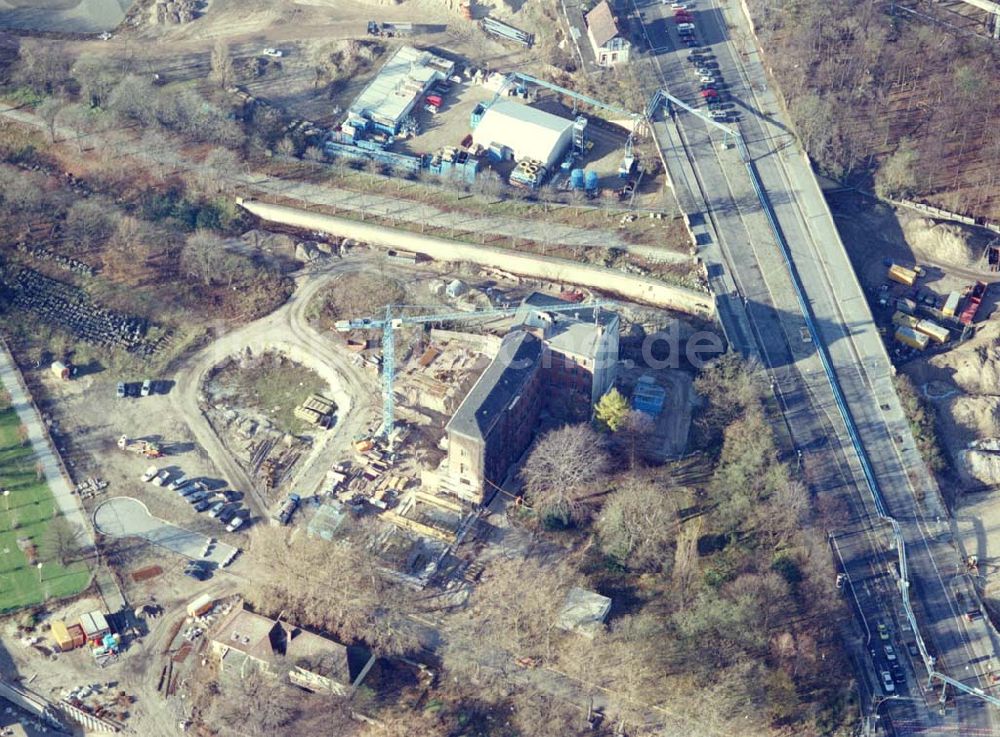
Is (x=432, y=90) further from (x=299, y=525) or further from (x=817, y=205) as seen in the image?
(x=299, y=525)

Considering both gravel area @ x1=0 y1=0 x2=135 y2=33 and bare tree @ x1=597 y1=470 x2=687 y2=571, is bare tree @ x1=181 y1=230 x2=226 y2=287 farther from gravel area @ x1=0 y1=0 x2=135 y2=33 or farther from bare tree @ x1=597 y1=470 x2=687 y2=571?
bare tree @ x1=597 y1=470 x2=687 y2=571

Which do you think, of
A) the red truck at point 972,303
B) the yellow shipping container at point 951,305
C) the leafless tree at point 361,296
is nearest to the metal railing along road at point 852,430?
the yellow shipping container at point 951,305

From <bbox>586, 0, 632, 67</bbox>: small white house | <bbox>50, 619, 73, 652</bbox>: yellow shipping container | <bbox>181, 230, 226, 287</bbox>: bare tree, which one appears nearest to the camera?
<bbox>50, 619, 73, 652</bbox>: yellow shipping container

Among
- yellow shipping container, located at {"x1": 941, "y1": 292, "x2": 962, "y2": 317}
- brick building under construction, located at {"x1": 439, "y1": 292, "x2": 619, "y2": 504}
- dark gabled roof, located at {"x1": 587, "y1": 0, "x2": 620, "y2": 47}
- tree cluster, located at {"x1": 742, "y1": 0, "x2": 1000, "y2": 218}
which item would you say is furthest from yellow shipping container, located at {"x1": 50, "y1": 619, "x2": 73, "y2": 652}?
tree cluster, located at {"x1": 742, "y1": 0, "x2": 1000, "y2": 218}

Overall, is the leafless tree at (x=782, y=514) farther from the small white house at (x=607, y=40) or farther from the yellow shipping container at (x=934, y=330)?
the small white house at (x=607, y=40)

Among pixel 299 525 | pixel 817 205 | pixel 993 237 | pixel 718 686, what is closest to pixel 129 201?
pixel 299 525

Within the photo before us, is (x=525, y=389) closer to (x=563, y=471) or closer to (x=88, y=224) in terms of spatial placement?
(x=563, y=471)
